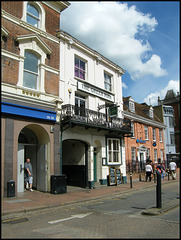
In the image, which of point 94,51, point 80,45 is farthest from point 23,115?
point 94,51

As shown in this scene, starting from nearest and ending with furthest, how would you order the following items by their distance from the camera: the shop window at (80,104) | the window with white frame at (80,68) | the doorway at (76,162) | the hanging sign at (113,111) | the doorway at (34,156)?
the doorway at (34,156), the shop window at (80,104), the doorway at (76,162), the window with white frame at (80,68), the hanging sign at (113,111)

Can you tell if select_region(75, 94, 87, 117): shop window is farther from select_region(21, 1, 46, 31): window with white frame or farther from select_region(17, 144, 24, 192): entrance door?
select_region(21, 1, 46, 31): window with white frame

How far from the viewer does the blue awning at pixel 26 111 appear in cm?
1035

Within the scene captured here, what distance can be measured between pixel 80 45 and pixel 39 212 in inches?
463

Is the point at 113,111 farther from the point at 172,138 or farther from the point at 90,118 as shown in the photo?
the point at 172,138

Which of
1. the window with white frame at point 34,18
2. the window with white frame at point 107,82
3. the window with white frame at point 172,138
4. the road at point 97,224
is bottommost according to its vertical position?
the road at point 97,224

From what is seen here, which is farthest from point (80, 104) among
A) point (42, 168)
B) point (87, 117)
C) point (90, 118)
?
point (42, 168)

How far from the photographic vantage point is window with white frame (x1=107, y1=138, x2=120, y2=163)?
56.5ft

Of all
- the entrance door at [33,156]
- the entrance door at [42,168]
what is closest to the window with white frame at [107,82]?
the entrance door at [33,156]

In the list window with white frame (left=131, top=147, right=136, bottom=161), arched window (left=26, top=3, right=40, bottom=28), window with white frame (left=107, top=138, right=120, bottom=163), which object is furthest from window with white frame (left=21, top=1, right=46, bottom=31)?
window with white frame (left=131, top=147, right=136, bottom=161)

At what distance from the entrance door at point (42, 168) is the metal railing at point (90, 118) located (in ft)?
6.93

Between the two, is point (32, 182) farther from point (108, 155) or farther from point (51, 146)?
point (108, 155)

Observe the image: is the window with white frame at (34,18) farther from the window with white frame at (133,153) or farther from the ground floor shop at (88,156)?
the window with white frame at (133,153)

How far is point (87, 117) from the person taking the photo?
566 inches
